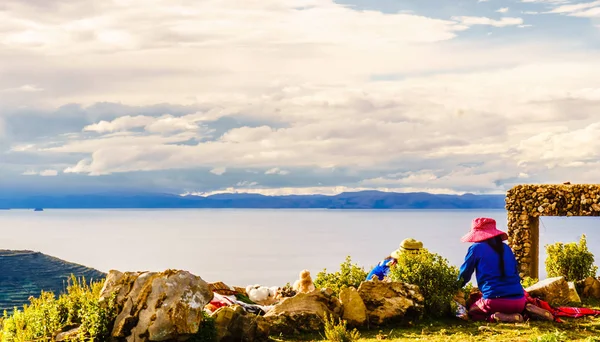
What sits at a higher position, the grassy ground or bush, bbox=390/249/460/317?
bush, bbox=390/249/460/317

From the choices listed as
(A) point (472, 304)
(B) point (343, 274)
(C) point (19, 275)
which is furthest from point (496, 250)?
(C) point (19, 275)

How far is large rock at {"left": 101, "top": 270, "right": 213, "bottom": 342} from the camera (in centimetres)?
1212

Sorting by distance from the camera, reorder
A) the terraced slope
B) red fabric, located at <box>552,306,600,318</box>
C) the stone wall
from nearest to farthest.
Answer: red fabric, located at <box>552,306,600,318</box>, the stone wall, the terraced slope

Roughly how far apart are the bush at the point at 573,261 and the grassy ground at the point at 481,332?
6.50m

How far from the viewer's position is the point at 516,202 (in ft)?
74.8

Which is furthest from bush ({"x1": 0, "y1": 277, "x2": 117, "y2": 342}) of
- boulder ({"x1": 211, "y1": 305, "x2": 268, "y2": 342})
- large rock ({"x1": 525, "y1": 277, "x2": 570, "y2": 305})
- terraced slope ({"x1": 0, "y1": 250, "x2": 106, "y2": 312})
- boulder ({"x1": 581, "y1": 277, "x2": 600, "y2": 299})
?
terraced slope ({"x1": 0, "y1": 250, "x2": 106, "y2": 312})

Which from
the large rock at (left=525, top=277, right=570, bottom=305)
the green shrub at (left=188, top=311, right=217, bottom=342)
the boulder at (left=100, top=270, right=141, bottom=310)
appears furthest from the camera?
the large rock at (left=525, top=277, right=570, bottom=305)

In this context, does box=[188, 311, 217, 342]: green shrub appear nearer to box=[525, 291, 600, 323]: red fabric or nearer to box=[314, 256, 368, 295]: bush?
box=[314, 256, 368, 295]: bush

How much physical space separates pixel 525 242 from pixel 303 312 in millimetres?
10670

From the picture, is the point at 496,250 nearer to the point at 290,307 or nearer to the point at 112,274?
the point at 290,307

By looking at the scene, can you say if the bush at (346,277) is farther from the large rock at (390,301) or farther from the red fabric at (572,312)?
the red fabric at (572,312)

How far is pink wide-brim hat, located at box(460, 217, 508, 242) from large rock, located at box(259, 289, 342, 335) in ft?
9.33

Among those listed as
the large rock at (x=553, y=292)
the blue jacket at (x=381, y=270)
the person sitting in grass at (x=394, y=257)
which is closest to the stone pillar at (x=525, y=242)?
the large rock at (x=553, y=292)

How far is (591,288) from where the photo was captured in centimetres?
1891
